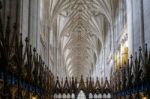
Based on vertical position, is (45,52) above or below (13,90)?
above

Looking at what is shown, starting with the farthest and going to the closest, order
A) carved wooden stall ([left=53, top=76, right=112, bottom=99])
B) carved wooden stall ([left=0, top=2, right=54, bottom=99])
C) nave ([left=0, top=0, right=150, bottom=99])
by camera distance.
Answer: carved wooden stall ([left=53, top=76, right=112, bottom=99]), nave ([left=0, top=0, right=150, bottom=99]), carved wooden stall ([left=0, top=2, right=54, bottom=99])

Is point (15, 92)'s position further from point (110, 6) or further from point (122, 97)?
point (110, 6)

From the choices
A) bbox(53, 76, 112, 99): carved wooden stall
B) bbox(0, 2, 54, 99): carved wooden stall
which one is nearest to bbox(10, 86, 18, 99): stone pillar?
bbox(0, 2, 54, 99): carved wooden stall

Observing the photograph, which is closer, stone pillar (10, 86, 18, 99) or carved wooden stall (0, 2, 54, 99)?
carved wooden stall (0, 2, 54, 99)

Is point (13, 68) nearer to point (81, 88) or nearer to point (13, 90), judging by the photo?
point (13, 90)

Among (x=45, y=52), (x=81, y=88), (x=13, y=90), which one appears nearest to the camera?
(x=13, y=90)

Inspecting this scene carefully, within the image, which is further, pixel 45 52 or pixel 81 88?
pixel 45 52

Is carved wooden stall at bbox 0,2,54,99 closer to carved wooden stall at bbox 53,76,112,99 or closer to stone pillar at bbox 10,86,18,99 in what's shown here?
stone pillar at bbox 10,86,18,99

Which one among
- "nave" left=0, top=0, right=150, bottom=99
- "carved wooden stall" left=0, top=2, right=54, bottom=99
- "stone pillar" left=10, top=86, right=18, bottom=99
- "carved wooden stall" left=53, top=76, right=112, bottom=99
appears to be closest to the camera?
"carved wooden stall" left=0, top=2, right=54, bottom=99

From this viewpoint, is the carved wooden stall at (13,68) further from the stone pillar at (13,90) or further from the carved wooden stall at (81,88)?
the carved wooden stall at (81,88)

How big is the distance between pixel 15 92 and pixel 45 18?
2816 cm

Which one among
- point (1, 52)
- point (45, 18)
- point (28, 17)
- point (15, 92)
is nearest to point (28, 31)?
point (28, 17)

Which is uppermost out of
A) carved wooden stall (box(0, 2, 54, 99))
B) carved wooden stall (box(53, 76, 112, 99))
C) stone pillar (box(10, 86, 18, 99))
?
carved wooden stall (box(0, 2, 54, 99))

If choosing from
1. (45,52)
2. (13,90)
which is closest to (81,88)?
(45,52)
